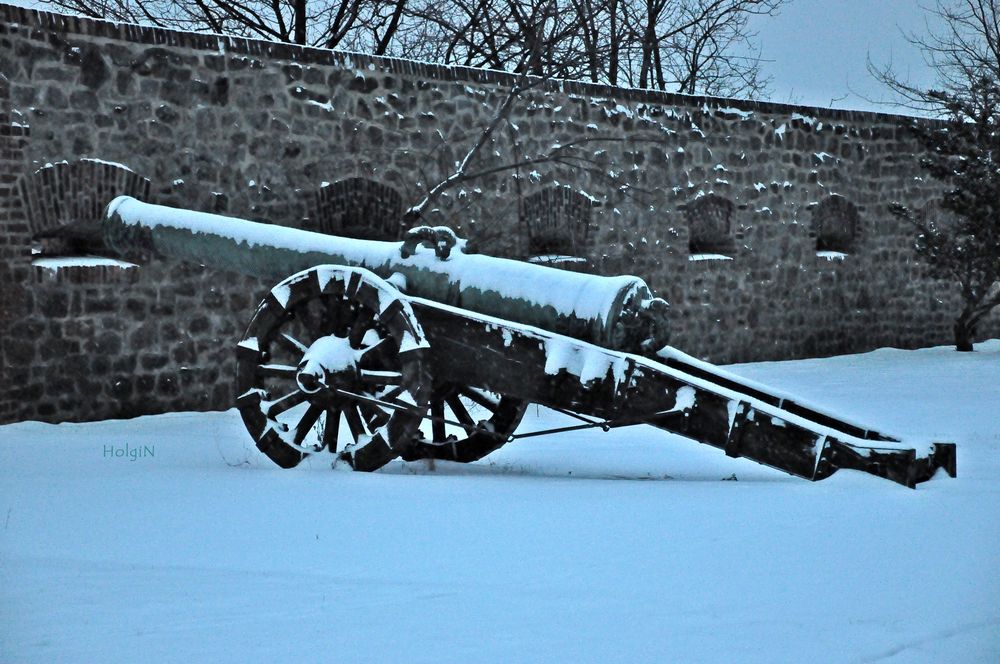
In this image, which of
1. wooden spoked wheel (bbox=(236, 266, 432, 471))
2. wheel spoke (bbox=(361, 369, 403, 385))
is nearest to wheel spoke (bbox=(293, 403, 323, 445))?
wooden spoked wheel (bbox=(236, 266, 432, 471))

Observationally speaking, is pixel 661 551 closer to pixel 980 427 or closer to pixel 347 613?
pixel 347 613

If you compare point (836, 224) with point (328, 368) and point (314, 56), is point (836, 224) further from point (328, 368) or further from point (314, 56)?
point (328, 368)

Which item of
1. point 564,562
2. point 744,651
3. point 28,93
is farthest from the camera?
point 28,93

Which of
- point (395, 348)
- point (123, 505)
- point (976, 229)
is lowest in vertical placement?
Answer: point (123, 505)

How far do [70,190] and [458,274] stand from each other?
351 centimetres

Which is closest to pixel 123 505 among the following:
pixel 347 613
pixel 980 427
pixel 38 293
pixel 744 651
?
A: pixel 347 613

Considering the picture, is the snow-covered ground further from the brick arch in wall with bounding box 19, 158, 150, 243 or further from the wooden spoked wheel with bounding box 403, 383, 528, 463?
the brick arch in wall with bounding box 19, 158, 150, 243

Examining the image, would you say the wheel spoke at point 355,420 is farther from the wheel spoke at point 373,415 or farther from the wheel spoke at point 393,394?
the wheel spoke at point 393,394

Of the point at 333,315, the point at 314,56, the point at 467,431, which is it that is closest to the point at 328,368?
the point at 333,315

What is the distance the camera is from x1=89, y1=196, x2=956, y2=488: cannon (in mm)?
4836

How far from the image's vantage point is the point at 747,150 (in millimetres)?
12578

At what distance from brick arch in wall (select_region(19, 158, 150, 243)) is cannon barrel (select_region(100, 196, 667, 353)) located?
184 centimetres

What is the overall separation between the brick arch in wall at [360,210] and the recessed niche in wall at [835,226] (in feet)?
18.2

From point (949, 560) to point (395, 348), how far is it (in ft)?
8.12
